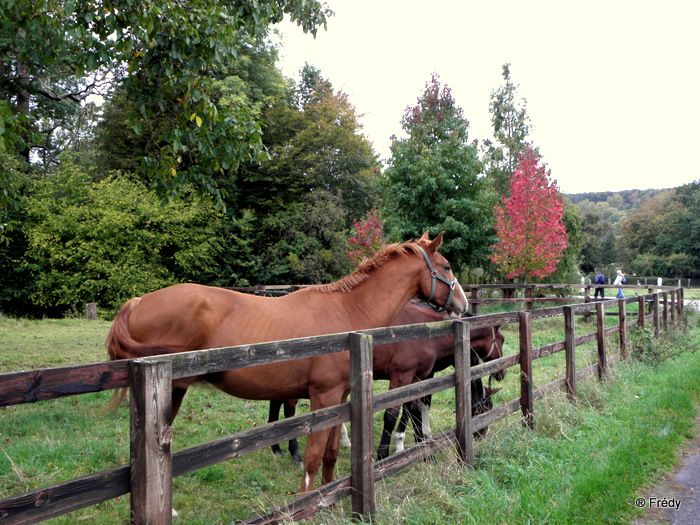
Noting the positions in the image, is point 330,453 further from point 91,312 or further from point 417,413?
point 91,312

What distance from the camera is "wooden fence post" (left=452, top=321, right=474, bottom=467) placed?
3986 mm

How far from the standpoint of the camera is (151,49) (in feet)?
19.0

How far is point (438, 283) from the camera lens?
193 inches

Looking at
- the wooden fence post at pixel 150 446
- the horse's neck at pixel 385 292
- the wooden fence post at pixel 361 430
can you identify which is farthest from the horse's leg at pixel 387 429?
the wooden fence post at pixel 150 446

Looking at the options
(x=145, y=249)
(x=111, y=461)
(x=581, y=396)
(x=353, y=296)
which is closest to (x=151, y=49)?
(x=353, y=296)

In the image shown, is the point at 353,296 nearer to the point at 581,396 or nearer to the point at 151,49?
the point at 581,396

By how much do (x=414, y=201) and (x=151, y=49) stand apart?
39.6 ft

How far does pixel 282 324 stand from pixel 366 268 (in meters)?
1.01

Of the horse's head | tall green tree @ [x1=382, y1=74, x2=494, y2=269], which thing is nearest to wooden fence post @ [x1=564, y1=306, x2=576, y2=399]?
the horse's head

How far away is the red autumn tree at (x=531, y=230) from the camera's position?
14875 mm

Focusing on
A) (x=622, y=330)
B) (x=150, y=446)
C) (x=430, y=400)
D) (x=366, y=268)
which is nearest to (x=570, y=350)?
(x=430, y=400)

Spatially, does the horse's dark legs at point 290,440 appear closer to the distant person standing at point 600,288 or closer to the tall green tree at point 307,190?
the distant person standing at point 600,288

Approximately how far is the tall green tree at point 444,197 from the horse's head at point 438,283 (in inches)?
446

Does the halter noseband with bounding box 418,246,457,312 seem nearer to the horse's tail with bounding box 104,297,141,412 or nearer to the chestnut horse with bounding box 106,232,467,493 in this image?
the chestnut horse with bounding box 106,232,467,493
